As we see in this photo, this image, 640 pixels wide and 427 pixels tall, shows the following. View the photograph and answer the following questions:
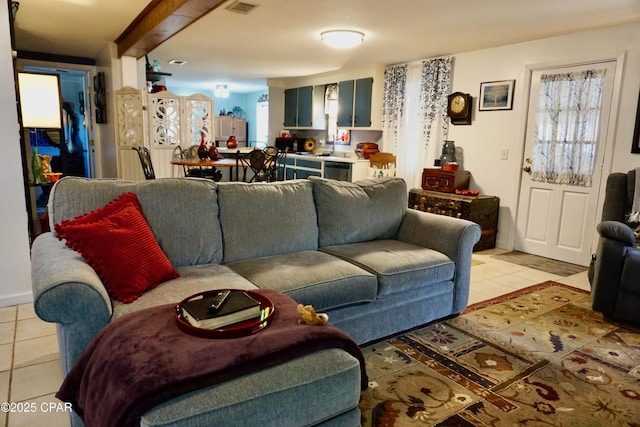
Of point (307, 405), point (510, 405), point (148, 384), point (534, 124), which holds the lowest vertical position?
point (510, 405)

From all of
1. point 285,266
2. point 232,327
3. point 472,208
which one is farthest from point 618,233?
point 232,327

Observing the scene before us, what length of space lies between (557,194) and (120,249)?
170 inches

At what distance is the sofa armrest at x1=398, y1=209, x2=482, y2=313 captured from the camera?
2.78 meters

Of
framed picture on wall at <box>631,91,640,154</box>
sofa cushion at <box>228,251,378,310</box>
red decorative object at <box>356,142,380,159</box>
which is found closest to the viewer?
sofa cushion at <box>228,251,378,310</box>

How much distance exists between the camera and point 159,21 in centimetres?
365

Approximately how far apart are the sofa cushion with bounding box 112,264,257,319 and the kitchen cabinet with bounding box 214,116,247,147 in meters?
9.23

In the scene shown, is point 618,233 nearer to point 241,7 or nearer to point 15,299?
point 241,7

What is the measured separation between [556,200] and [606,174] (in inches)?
21.4

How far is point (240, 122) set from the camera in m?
11.6

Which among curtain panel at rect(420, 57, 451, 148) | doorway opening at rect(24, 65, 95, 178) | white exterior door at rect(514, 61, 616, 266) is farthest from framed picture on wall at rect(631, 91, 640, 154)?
doorway opening at rect(24, 65, 95, 178)

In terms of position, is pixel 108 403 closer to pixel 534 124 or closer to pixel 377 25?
pixel 377 25

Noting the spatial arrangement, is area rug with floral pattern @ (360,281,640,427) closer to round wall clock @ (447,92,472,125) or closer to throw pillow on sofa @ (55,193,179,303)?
throw pillow on sofa @ (55,193,179,303)

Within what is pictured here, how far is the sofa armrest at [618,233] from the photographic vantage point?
111 inches

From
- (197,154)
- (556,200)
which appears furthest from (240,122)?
(556,200)
